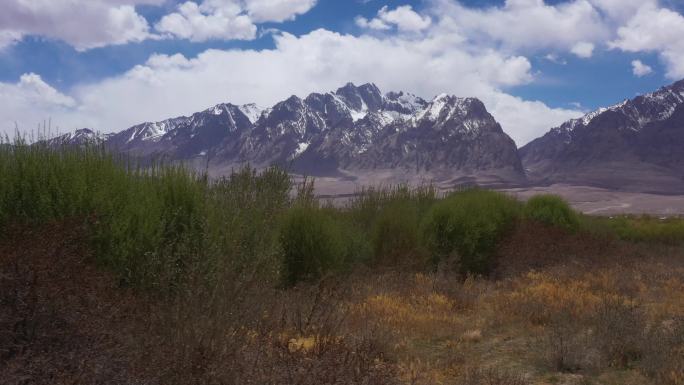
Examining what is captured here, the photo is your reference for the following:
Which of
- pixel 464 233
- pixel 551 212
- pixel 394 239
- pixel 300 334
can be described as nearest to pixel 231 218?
pixel 300 334

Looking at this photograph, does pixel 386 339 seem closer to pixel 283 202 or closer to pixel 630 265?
pixel 283 202

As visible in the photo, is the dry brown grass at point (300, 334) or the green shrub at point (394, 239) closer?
the dry brown grass at point (300, 334)

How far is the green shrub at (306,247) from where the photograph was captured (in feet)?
39.4

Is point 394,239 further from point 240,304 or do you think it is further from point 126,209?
point 240,304

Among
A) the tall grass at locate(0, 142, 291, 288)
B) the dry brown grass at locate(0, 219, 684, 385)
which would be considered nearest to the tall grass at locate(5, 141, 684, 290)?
the tall grass at locate(0, 142, 291, 288)

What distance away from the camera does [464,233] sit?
15859 mm

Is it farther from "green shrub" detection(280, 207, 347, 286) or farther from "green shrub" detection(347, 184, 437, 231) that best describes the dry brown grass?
"green shrub" detection(347, 184, 437, 231)

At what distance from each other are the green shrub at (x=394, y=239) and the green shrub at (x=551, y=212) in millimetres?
6285

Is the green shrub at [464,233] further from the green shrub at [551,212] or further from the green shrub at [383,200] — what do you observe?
the green shrub at [551,212]

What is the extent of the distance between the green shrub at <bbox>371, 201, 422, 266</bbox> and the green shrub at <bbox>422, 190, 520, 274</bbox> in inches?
15.3

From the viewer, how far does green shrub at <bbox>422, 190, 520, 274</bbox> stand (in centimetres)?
1575

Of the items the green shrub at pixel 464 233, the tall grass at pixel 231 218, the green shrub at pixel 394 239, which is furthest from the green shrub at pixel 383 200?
the green shrub at pixel 464 233

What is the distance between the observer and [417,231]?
16.2 metres

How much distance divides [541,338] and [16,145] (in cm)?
735
